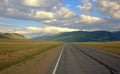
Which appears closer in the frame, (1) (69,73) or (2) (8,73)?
(1) (69,73)

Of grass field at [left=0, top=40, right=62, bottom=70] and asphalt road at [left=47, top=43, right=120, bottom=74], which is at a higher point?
asphalt road at [left=47, top=43, right=120, bottom=74]

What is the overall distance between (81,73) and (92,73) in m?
0.72

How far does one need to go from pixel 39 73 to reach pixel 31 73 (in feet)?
2.04

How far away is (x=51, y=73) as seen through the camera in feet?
47.5

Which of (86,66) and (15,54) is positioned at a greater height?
(86,66)

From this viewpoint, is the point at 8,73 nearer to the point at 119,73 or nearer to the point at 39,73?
the point at 39,73

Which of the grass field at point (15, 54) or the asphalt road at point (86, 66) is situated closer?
the asphalt road at point (86, 66)

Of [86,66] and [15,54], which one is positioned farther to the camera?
[15,54]

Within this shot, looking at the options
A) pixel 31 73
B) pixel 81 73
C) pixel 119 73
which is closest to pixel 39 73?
pixel 31 73

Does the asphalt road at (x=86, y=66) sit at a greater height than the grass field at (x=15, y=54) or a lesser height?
greater

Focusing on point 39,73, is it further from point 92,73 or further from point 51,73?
point 92,73

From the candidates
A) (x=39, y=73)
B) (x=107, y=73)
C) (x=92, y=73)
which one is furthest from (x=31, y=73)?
(x=107, y=73)

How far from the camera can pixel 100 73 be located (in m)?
14.1

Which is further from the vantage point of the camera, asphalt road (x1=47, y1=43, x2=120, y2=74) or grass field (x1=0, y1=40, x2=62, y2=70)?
grass field (x1=0, y1=40, x2=62, y2=70)
